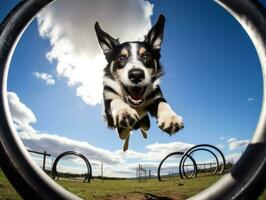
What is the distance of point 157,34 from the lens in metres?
4.46

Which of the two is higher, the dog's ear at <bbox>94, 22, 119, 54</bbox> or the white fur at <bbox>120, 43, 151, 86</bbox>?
the dog's ear at <bbox>94, 22, 119, 54</bbox>

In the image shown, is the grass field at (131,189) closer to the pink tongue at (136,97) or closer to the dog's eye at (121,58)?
the pink tongue at (136,97)

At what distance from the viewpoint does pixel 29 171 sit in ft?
10.1

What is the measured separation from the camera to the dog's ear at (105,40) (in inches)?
178

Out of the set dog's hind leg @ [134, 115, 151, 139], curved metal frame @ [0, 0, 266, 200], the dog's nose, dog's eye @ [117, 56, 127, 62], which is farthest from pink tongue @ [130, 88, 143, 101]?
curved metal frame @ [0, 0, 266, 200]

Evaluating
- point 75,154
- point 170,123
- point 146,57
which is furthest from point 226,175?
point 146,57

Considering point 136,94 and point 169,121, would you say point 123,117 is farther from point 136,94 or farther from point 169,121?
point 136,94

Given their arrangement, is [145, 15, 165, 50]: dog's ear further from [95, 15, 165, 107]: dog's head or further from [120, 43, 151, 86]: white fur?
[120, 43, 151, 86]: white fur

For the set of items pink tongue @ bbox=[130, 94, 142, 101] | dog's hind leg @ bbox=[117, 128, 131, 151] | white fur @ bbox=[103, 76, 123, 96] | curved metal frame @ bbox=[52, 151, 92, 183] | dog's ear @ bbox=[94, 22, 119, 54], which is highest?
dog's ear @ bbox=[94, 22, 119, 54]

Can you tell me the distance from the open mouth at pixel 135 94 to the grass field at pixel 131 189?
1.00m

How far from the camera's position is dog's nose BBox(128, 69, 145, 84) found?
4328mm

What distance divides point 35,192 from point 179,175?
208cm

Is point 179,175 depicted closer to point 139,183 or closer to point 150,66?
point 139,183

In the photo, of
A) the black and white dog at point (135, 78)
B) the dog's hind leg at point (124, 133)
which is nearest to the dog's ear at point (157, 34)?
the black and white dog at point (135, 78)
